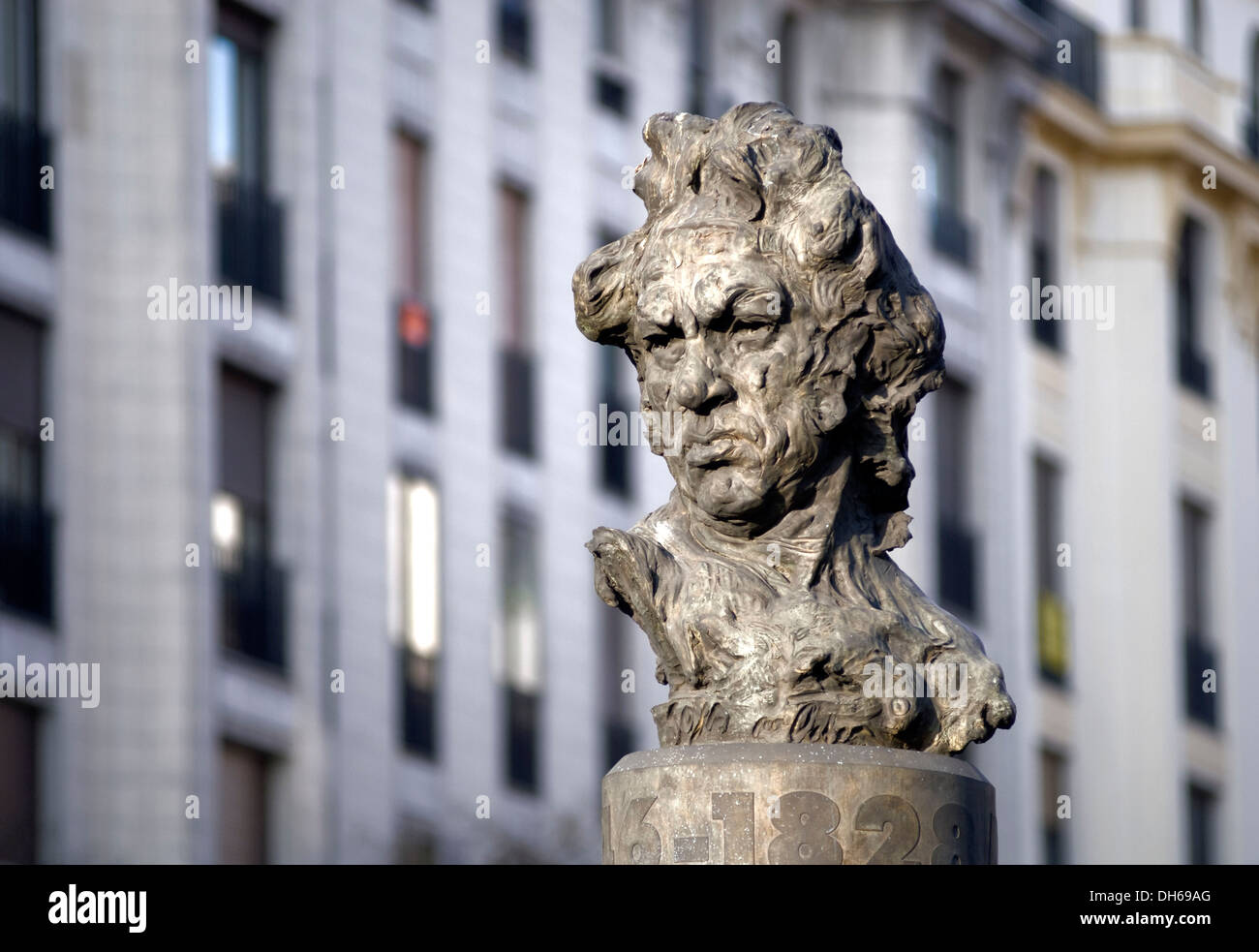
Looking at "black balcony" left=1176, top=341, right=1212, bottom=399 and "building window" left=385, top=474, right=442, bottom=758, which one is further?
"black balcony" left=1176, top=341, right=1212, bottom=399

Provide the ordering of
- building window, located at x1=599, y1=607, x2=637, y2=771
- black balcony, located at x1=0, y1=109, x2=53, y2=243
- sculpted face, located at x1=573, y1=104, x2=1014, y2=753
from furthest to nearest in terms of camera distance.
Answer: building window, located at x1=599, y1=607, x2=637, y2=771 → black balcony, located at x1=0, y1=109, x2=53, y2=243 → sculpted face, located at x1=573, y1=104, x2=1014, y2=753

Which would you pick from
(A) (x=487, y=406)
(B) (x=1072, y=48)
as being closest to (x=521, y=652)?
(A) (x=487, y=406)

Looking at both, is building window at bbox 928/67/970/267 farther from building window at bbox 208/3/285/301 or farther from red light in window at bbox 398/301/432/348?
building window at bbox 208/3/285/301

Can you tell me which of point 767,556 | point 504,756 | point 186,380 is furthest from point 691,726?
point 504,756

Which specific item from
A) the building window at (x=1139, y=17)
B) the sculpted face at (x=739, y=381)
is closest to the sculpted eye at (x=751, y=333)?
the sculpted face at (x=739, y=381)

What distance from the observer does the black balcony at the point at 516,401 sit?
37.8 meters

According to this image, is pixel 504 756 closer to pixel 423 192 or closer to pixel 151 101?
pixel 423 192

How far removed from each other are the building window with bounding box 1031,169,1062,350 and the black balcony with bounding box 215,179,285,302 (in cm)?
1428

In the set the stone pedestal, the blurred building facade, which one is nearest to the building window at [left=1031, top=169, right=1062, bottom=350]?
the blurred building facade

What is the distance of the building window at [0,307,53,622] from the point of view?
30938mm

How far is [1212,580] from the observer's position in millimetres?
49906

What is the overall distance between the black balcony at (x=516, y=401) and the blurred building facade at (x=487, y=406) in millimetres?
64

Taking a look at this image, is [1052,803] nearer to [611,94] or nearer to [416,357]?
[611,94]
